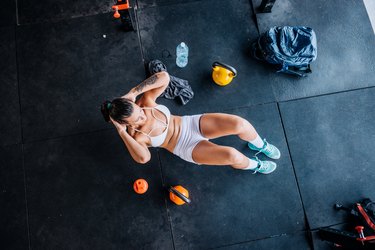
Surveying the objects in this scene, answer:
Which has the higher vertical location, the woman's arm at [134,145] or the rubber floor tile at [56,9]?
the rubber floor tile at [56,9]

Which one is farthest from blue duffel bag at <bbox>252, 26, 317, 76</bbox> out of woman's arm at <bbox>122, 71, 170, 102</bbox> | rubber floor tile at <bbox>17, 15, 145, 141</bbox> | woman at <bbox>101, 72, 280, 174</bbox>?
rubber floor tile at <bbox>17, 15, 145, 141</bbox>

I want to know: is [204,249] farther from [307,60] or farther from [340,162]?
[307,60]

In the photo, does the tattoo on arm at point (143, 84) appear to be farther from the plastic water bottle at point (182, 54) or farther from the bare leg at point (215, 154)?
the plastic water bottle at point (182, 54)

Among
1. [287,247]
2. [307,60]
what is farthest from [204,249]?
[307,60]

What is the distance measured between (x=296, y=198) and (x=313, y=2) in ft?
6.98

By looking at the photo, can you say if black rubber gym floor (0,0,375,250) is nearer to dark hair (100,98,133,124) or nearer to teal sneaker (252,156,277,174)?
teal sneaker (252,156,277,174)

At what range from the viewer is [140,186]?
295 centimetres

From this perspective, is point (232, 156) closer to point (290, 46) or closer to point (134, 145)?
point (134, 145)

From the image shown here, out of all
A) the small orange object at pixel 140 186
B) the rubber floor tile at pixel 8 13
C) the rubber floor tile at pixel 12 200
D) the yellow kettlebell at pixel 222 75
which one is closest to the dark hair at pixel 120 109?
the small orange object at pixel 140 186

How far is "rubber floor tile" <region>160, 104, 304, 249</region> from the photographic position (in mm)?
2979

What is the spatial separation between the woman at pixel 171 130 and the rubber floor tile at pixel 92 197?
0.64 metres

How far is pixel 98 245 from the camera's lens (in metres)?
2.96

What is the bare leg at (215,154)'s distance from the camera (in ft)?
7.98

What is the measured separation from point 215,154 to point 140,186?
89 cm
